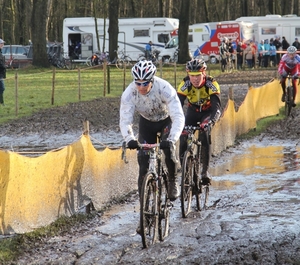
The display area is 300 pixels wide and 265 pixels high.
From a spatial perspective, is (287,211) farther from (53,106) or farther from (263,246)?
(53,106)

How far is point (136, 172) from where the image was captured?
37.3 ft

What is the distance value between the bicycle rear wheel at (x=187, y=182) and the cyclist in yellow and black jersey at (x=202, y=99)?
33 cm

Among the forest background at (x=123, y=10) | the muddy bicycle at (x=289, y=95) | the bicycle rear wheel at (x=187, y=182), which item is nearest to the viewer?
the bicycle rear wheel at (x=187, y=182)

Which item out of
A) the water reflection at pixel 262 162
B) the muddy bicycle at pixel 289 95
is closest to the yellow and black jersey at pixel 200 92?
the water reflection at pixel 262 162

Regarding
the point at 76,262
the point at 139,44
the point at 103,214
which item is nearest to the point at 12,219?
the point at 76,262

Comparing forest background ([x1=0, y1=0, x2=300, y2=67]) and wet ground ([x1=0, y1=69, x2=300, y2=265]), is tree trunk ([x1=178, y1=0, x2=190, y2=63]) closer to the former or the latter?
forest background ([x1=0, y1=0, x2=300, y2=67])

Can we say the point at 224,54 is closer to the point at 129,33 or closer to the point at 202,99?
the point at 129,33

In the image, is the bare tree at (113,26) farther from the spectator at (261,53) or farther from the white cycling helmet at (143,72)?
the white cycling helmet at (143,72)

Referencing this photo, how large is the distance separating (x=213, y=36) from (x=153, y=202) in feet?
155

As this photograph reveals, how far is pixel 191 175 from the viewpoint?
31.8ft

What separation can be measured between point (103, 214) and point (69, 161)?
986 millimetres

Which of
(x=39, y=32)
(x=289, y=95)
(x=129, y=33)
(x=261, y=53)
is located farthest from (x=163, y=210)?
(x=129, y=33)

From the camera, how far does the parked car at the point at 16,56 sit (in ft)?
168

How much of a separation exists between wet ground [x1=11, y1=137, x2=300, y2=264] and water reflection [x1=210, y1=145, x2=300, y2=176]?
0.88 m
